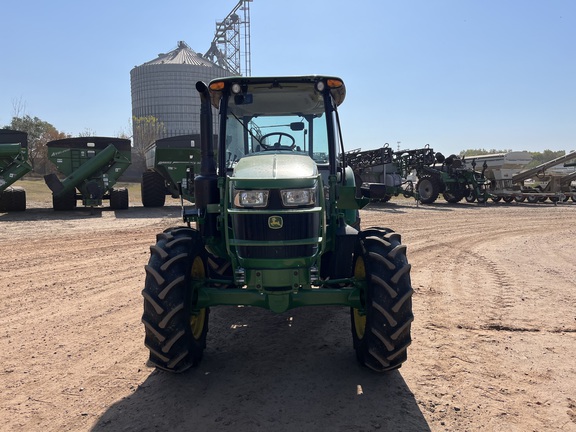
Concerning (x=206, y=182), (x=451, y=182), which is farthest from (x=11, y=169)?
(x=451, y=182)

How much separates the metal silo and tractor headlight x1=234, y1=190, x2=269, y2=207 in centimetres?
5855

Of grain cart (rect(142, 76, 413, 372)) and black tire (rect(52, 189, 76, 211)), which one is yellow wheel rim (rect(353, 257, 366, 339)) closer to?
grain cart (rect(142, 76, 413, 372))

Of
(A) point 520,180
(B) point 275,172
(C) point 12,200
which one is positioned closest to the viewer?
(B) point 275,172

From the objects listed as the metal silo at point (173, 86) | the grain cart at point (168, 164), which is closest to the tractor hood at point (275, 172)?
the grain cart at point (168, 164)

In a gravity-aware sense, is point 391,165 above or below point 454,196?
above

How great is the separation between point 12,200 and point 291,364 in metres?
15.6

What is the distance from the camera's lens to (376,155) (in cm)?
2238

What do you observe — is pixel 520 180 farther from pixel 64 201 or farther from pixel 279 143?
pixel 279 143

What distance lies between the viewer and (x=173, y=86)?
6062cm

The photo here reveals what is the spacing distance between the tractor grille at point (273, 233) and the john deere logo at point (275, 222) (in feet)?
0.08

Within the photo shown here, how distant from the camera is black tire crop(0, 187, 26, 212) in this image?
15.9m

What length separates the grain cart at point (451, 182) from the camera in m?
22.6

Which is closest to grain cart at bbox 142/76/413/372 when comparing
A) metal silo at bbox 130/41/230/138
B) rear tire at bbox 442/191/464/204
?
rear tire at bbox 442/191/464/204

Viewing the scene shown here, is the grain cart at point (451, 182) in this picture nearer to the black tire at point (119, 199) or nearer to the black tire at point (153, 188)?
the black tire at point (153, 188)
